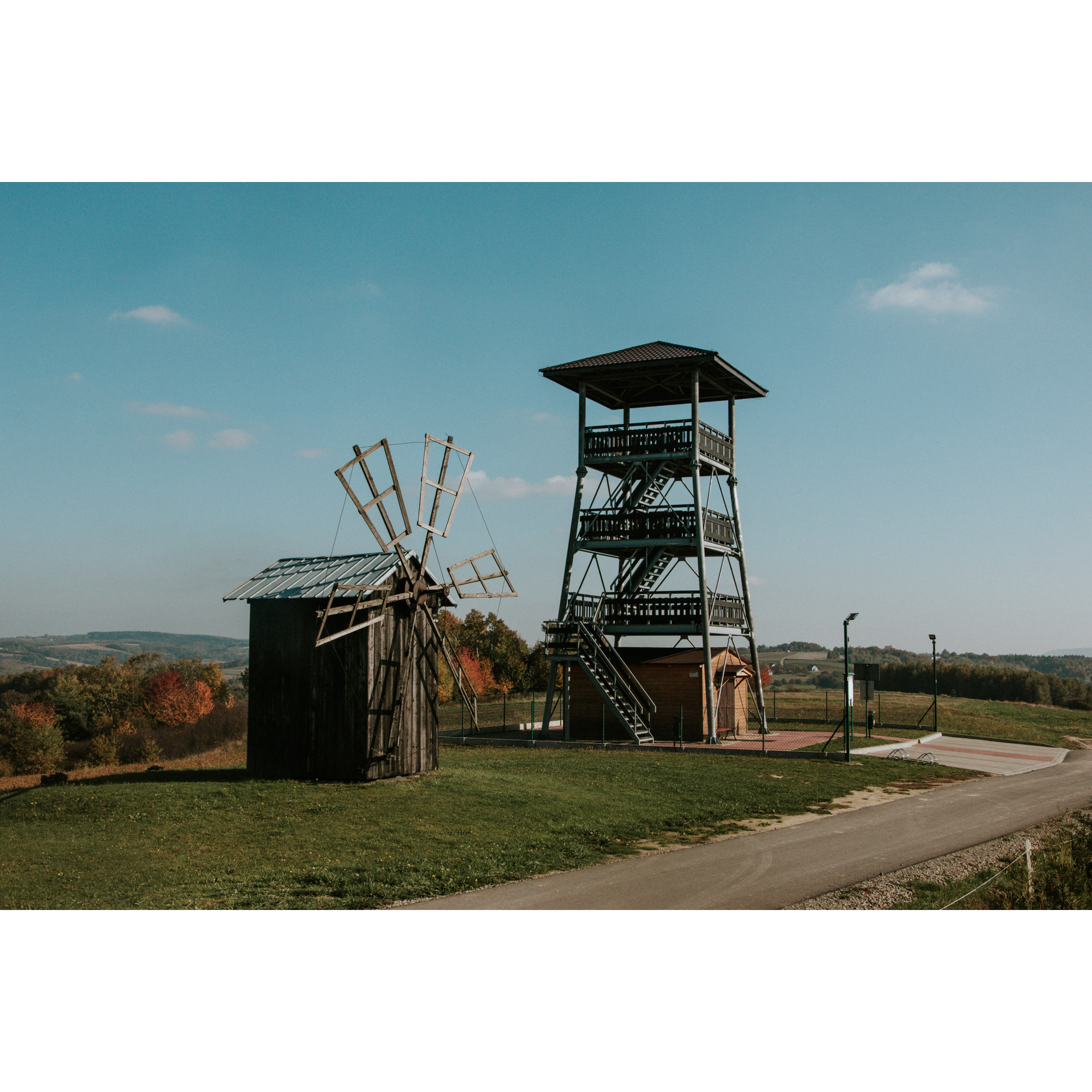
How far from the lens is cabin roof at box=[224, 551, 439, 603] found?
70.1 ft

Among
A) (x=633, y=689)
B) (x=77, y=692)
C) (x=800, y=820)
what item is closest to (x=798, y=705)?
(x=633, y=689)

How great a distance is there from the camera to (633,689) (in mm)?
34469

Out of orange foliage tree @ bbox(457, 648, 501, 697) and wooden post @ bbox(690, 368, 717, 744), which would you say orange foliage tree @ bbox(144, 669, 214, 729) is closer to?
orange foliage tree @ bbox(457, 648, 501, 697)

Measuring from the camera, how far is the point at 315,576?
22484mm

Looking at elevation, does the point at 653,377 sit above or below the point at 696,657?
above

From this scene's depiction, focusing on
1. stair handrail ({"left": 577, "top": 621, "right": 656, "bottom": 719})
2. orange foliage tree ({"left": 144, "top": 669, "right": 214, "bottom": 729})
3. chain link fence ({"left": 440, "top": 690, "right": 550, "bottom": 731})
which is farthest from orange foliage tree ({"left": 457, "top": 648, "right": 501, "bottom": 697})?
stair handrail ({"left": 577, "top": 621, "right": 656, "bottom": 719})

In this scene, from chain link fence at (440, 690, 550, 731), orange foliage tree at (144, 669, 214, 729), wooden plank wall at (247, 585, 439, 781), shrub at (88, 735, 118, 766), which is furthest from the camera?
orange foliage tree at (144, 669, 214, 729)

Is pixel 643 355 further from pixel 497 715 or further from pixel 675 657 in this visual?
pixel 497 715

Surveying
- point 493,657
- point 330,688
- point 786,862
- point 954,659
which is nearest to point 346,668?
point 330,688

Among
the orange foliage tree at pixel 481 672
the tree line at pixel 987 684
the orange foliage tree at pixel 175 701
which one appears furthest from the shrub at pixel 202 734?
the tree line at pixel 987 684

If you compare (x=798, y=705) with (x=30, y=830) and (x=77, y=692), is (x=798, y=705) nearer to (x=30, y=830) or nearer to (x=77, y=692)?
(x=30, y=830)

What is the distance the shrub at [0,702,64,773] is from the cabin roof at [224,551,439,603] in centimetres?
4678

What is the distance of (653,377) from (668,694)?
1203cm

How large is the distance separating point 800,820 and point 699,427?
1855 centimetres
